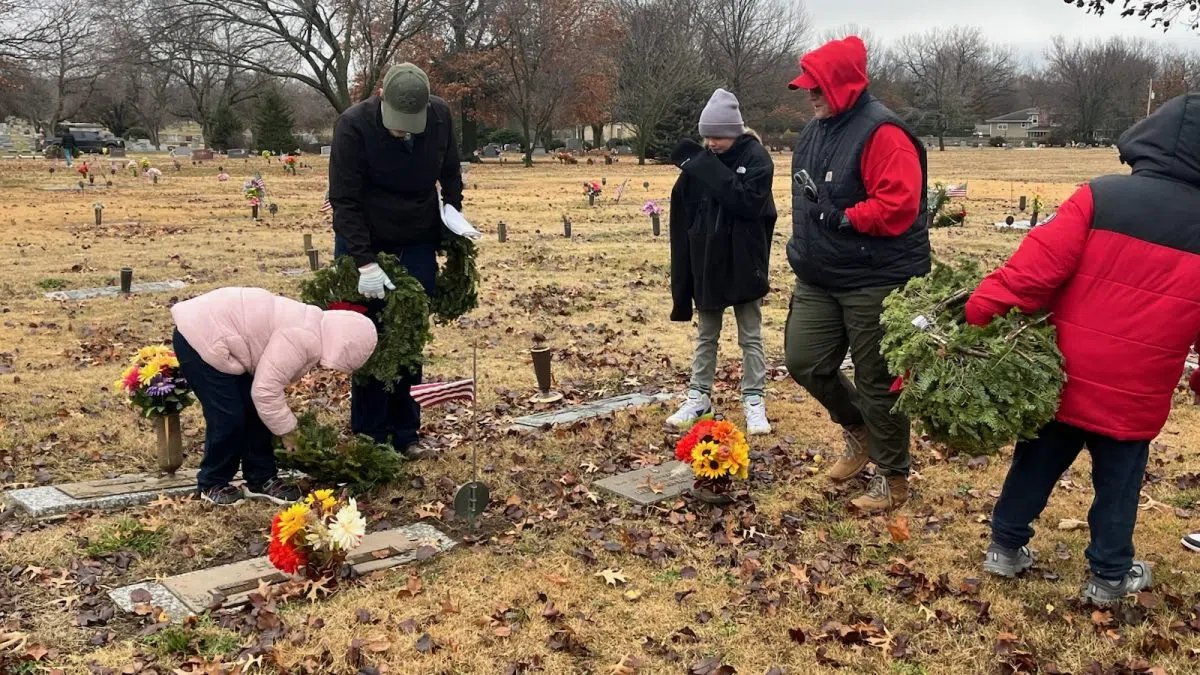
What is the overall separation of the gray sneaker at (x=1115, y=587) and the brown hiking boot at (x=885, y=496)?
105 centimetres

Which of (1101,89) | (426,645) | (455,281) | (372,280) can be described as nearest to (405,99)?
(372,280)

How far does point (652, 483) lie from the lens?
16.8ft

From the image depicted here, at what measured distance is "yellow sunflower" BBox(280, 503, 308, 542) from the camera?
12.4 ft

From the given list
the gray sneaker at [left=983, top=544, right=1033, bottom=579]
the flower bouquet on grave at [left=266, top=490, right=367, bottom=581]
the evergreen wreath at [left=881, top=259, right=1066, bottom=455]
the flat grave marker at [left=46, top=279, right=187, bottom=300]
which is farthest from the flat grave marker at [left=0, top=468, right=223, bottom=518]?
the flat grave marker at [left=46, top=279, right=187, bottom=300]

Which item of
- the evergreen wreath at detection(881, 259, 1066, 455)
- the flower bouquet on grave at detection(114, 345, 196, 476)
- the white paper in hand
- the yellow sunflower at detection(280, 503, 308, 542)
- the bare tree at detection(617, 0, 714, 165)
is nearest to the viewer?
the evergreen wreath at detection(881, 259, 1066, 455)

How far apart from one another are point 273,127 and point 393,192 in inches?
1864

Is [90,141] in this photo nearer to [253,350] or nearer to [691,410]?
[691,410]

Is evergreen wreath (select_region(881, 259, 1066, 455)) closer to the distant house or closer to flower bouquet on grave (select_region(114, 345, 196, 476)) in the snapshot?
flower bouquet on grave (select_region(114, 345, 196, 476))

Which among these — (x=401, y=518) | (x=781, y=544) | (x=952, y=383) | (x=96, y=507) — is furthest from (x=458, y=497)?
(x=952, y=383)

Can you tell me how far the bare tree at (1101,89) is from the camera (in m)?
81.2

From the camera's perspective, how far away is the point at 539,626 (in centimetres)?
367

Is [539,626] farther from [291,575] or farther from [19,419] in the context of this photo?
[19,419]

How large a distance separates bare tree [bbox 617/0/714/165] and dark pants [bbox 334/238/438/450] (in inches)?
1643

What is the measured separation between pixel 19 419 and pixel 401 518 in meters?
3.11
